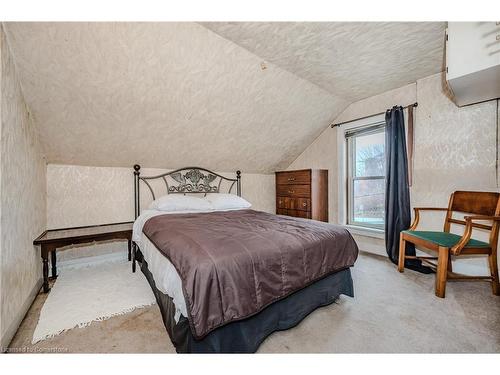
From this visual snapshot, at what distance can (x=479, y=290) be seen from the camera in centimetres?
217

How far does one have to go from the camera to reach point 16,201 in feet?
5.69

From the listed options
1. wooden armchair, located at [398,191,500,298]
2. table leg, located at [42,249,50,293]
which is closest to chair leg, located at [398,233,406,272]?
wooden armchair, located at [398,191,500,298]

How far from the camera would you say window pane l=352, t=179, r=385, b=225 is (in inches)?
135

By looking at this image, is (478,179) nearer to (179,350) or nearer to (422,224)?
(422,224)

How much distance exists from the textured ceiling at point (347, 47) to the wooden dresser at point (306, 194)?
151 cm

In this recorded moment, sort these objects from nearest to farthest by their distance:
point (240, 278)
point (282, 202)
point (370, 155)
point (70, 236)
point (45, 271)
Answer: point (240, 278) < point (45, 271) < point (70, 236) < point (370, 155) < point (282, 202)

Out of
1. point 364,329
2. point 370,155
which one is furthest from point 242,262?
point 370,155

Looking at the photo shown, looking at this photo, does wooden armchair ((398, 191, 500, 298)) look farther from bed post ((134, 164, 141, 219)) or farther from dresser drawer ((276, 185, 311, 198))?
bed post ((134, 164, 141, 219))

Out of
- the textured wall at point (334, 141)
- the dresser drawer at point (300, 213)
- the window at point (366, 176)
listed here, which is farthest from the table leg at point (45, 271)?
the window at point (366, 176)

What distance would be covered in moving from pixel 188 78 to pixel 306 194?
2.50 metres

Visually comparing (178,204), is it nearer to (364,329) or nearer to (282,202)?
(282,202)

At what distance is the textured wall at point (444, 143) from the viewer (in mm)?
2371

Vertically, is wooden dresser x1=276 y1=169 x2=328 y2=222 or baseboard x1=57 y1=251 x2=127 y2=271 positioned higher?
wooden dresser x1=276 y1=169 x2=328 y2=222

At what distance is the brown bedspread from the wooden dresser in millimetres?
1649
